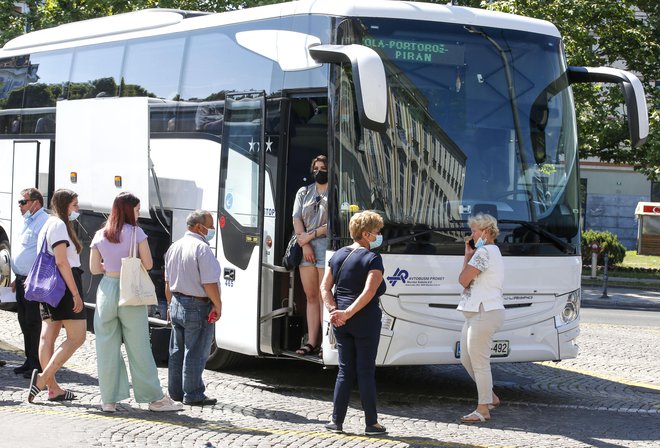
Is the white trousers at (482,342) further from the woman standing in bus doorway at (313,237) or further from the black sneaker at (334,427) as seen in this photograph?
the woman standing in bus doorway at (313,237)

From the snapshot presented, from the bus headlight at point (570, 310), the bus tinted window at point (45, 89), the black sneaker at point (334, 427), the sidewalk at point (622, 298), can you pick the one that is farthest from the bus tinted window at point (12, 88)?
the sidewalk at point (622, 298)

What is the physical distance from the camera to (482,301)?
31.7 ft

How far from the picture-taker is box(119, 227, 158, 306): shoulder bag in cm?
929

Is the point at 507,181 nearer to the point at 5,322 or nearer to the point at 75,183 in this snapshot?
the point at 75,183

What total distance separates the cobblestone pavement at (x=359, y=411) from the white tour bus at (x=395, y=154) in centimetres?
51

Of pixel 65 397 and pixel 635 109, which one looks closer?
pixel 65 397

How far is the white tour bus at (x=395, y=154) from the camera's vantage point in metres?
10.1

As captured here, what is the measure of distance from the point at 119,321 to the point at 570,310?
4.16m

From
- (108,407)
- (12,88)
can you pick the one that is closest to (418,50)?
(108,407)

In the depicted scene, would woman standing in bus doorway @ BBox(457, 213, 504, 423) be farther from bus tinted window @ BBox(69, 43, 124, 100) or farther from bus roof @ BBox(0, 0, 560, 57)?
bus tinted window @ BBox(69, 43, 124, 100)

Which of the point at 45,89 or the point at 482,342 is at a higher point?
the point at 45,89

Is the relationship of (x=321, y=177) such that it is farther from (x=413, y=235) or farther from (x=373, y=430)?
(x=373, y=430)

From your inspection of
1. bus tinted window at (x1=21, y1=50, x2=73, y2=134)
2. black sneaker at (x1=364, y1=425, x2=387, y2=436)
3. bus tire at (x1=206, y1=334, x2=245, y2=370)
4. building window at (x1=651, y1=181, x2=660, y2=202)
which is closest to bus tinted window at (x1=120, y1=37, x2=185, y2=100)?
bus tinted window at (x1=21, y1=50, x2=73, y2=134)

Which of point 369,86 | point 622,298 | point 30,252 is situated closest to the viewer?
point 369,86
